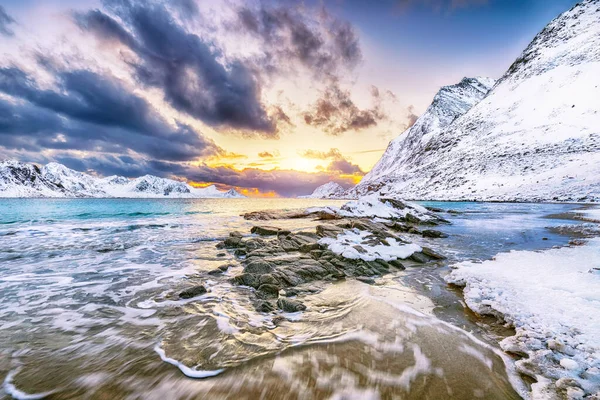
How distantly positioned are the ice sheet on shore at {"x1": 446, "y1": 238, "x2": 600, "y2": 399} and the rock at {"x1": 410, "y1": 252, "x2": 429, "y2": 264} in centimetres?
147

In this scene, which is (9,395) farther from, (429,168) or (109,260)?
(429,168)

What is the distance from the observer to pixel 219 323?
5.27 metres

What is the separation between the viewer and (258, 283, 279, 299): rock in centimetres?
691

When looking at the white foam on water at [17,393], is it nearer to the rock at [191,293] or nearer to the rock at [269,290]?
the rock at [191,293]

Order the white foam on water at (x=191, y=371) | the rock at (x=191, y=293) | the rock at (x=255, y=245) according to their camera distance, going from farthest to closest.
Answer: the rock at (x=255, y=245) → the rock at (x=191, y=293) → the white foam on water at (x=191, y=371)

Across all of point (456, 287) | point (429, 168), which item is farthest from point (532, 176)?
point (456, 287)

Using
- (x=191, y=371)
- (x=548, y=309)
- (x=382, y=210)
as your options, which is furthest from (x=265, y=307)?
(x=382, y=210)

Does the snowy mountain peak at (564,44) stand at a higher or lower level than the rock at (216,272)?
higher

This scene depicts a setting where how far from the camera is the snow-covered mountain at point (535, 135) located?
70775mm

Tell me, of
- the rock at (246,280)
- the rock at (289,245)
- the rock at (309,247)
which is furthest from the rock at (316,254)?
the rock at (246,280)

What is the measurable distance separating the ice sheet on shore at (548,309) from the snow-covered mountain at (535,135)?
229 ft

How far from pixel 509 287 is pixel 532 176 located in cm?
9565

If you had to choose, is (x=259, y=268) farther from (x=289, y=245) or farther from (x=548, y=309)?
(x=548, y=309)

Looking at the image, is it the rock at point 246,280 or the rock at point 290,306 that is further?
the rock at point 246,280
